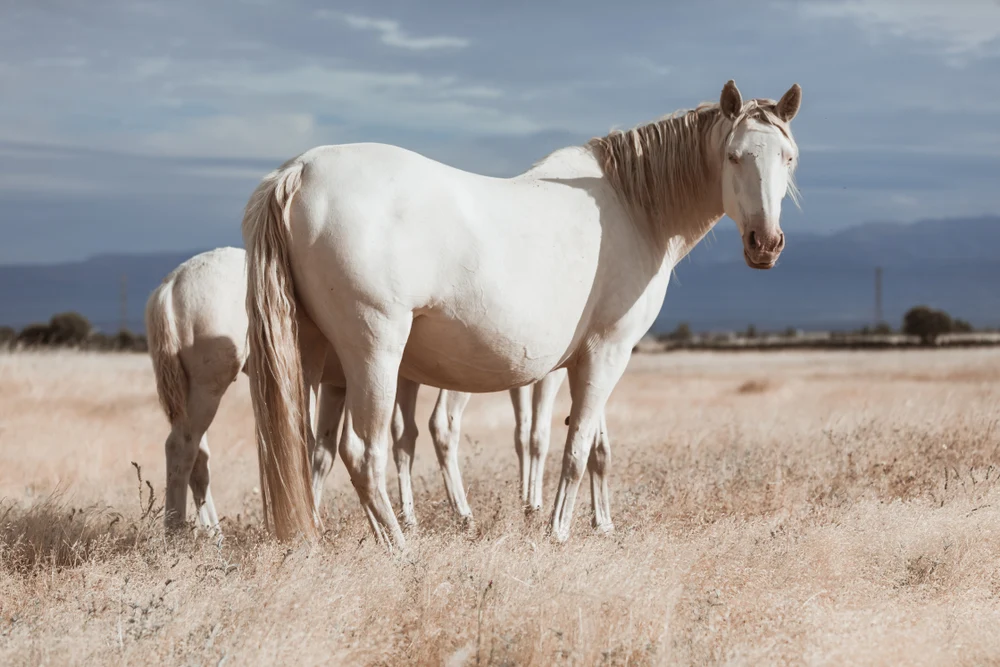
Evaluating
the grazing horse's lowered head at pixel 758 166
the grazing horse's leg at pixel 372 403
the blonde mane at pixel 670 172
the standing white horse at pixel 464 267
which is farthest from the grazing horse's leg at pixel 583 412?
the grazing horse's leg at pixel 372 403

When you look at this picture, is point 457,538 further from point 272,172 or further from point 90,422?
point 90,422

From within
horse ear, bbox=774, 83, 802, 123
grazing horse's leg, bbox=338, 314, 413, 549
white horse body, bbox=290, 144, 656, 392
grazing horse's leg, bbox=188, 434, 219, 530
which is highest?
horse ear, bbox=774, 83, 802, 123

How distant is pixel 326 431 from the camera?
6.16 metres

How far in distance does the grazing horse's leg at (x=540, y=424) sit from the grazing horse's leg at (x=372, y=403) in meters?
1.81

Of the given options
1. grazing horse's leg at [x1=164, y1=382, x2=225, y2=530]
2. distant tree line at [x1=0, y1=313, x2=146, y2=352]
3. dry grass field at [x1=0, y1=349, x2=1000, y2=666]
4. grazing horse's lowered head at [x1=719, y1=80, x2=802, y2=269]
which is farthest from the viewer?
distant tree line at [x1=0, y1=313, x2=146, y2=352]

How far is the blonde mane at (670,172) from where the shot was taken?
579cm

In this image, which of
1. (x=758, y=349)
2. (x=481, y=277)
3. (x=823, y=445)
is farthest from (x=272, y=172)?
(x=758, y=349)

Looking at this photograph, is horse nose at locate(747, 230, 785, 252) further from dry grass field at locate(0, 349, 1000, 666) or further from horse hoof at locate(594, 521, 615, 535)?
horse hoof at locate(594, 521, 615, 535)

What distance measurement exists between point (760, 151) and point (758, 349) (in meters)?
39.9

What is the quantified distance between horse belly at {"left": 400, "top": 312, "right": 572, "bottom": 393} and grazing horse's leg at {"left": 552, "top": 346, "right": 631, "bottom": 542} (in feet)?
0.91

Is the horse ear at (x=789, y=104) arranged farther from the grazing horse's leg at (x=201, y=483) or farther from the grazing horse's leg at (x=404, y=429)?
the grazing horse's leg at (x=201, y=483)

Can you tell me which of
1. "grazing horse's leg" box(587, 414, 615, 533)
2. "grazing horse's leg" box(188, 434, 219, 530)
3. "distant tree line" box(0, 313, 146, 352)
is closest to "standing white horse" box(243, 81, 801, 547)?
"grazing horse's leg" box(587, 414, 615, 533)

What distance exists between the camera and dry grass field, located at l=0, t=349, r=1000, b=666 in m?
3.70

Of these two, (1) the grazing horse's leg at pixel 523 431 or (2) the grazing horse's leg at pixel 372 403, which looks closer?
(2) the grazing horse's leg at pixel 372 403
